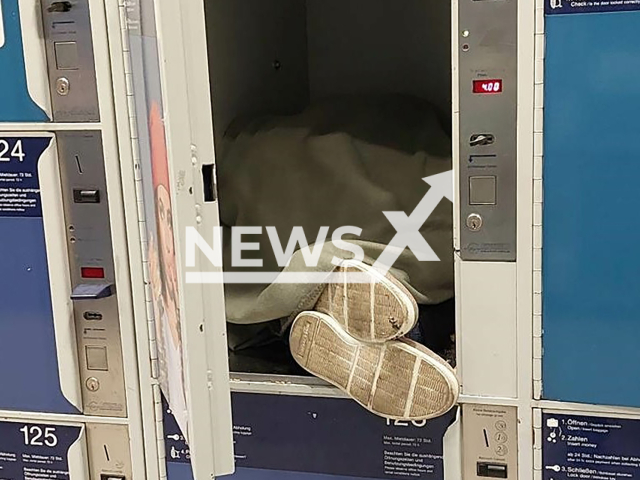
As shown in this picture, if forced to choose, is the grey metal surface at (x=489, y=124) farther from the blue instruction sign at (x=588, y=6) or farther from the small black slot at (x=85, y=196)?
the small black slot at (x=85, y=196)

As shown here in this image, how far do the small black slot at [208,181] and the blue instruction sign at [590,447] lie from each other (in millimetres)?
618

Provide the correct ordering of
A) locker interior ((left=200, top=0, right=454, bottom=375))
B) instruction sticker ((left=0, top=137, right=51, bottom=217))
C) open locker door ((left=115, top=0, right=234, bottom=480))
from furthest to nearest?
locker interior ((left=200, top=0, right=454, bottom=375)) → instruction sticker ((left=0, top=137, right=51, bottom=217)) → open locker door ((left=115, top=0, right=234, bottom=480))

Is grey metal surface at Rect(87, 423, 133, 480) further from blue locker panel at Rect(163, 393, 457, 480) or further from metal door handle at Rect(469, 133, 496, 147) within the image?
metal door handle at Rect(469, 133, 496, 147)

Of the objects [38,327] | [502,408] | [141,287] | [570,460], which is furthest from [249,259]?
[570,460]

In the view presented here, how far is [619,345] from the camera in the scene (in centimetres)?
129

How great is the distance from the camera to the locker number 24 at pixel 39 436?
1.53 m

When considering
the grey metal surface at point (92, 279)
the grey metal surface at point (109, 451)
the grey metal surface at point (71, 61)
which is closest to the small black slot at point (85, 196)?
the grey metal surface at point (92, 279)

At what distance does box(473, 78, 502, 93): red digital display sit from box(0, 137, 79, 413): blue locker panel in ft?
2.05

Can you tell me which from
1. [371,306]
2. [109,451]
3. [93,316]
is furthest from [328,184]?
[109,451]

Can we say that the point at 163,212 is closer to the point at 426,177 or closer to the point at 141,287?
the point at 141,287

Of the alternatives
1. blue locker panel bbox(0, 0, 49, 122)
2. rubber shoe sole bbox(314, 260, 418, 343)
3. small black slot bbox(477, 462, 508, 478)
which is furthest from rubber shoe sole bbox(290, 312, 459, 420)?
blue locker panel bbox(0, 0, 49, 122)

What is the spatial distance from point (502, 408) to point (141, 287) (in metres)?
0.55

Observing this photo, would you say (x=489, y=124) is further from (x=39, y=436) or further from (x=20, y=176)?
(x=39, y=436)

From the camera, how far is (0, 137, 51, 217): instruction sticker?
1.42 meters
